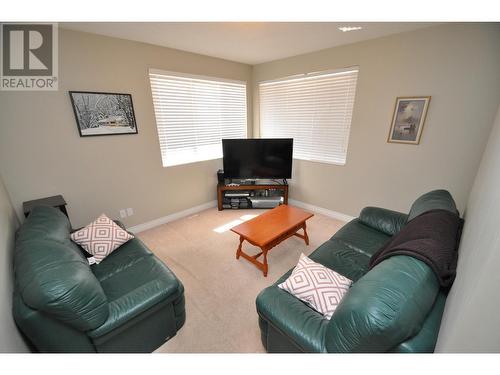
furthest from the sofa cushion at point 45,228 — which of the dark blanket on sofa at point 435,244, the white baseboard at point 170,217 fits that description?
the dark blanket on sofa at point 435,244

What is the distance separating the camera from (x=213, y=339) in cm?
146

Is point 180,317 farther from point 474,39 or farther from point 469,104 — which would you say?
point 474,39

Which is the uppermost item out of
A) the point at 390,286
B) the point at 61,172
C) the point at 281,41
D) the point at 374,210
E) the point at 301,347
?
the point at 281,41

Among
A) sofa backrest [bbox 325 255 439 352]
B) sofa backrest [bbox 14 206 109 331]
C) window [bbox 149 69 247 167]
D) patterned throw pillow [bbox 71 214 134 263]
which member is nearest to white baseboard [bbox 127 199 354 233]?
window [bbox 149 69 247 167]

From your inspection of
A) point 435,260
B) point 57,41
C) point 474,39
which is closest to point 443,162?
point 474,39

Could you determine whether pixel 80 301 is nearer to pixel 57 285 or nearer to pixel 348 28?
pixel 57 285

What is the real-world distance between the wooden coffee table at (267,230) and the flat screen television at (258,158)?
40.4 inches

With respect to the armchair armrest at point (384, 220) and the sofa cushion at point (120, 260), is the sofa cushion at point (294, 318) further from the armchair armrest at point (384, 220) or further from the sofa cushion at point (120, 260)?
the armchair armrest at point (384, 220)

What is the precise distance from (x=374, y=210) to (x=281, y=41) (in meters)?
2.28

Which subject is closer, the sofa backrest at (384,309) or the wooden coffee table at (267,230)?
the sofa backrest at (384,309)

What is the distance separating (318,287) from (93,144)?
8.94 feet

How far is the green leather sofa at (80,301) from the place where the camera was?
952 millimetres

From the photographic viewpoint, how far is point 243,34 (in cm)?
222

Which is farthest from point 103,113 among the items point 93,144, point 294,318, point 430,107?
point 430,107
